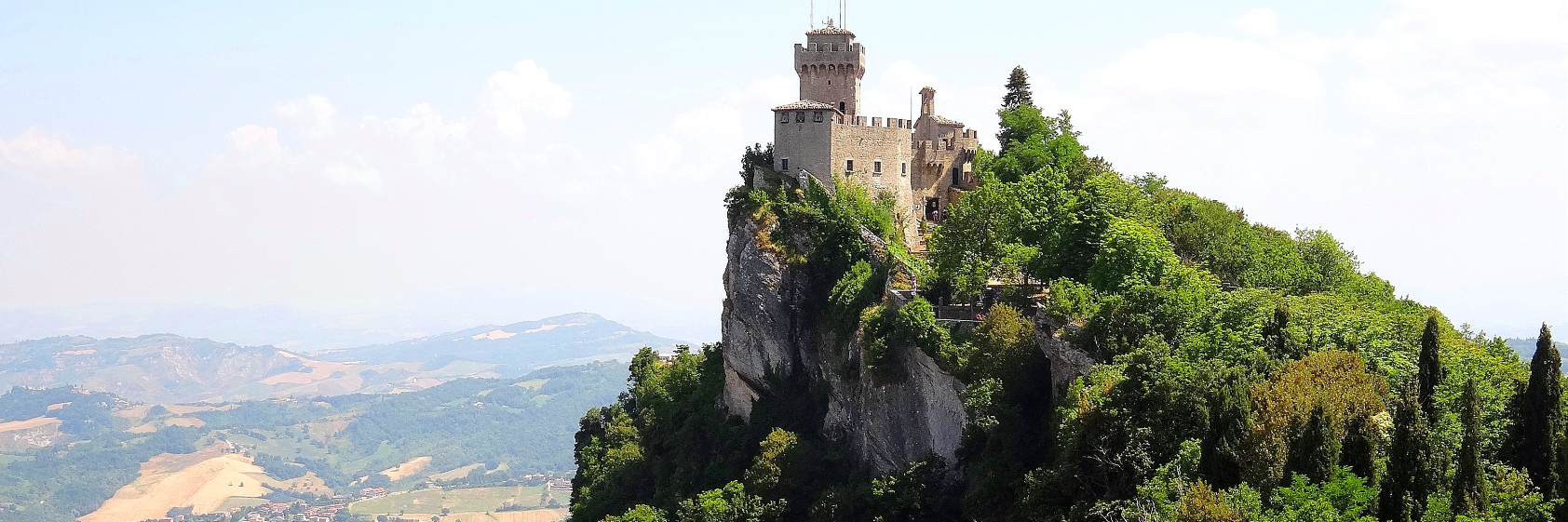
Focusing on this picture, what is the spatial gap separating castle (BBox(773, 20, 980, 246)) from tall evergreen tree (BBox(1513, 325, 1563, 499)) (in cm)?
4183

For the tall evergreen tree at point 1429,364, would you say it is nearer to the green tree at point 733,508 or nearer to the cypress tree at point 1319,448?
the cypress tree at point 1319,448

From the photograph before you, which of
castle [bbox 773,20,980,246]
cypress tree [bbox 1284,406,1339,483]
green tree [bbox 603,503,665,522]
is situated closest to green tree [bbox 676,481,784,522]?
green tree [bbox 603,503,665,522]

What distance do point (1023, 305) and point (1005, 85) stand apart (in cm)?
2796

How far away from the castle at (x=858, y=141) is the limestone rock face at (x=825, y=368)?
580cm

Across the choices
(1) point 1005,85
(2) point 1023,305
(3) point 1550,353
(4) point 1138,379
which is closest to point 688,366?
(1) point 1005,85

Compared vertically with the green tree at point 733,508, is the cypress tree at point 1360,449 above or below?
above

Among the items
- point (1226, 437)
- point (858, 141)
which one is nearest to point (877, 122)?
point (858, 141)

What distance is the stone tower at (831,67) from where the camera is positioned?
85375 millimetres

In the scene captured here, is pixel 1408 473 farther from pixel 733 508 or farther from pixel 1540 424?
pixel 733 508

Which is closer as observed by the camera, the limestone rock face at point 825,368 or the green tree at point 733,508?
the limestone rock face at point 825,368

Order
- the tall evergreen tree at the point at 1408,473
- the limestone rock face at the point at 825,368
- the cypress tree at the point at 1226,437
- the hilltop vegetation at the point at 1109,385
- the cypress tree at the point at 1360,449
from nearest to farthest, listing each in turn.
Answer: the tall evergreen tree at the point at 1408,473 < the cypress tree at the point at 1360,449 < the hilltop vegetation at the point at 1109,385 < the cypress tree at the point at 1226,437 < the limestone rock face at the point at 825,368

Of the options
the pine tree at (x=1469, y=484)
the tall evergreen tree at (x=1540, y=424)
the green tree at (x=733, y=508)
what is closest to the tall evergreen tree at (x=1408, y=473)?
the pine tree at (x=1469, y=484)

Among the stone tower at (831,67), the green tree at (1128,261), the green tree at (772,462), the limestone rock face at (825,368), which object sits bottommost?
the green tree at (772,462)

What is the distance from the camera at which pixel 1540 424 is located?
44250mm
